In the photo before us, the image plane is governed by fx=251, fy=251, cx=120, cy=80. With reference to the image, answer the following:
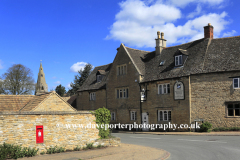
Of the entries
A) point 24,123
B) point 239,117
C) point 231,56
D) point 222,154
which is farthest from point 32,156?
point 231,56

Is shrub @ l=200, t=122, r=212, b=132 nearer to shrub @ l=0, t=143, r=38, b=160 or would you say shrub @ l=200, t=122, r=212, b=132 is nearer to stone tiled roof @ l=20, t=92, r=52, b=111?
stone tiled roof @ l=20, t=92, r=52, b=111

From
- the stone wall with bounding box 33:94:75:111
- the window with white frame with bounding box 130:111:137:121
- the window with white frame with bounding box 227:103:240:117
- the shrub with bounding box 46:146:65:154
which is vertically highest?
the stone wall with bounding box 33:94:75:111

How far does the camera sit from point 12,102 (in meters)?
20.5

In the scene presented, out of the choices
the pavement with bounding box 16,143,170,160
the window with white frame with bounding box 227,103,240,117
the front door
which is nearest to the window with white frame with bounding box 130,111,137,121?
the front door

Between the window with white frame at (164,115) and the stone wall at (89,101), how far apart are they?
9.58 metres

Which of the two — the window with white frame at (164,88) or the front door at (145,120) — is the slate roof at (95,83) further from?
the window with white frame at (164,88)

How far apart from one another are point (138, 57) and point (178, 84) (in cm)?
861

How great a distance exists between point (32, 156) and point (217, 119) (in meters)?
18.3

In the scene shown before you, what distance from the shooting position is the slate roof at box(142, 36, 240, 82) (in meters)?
24.7

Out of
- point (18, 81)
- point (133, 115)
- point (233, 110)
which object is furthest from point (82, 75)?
point (233, 110)

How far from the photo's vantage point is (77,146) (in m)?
13.7

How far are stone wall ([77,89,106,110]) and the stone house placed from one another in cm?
77

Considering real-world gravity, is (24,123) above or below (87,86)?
below

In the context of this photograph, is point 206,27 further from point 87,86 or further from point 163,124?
point 87,86
